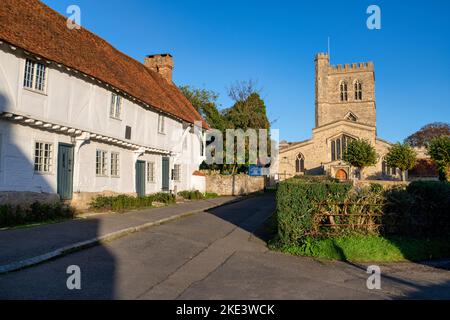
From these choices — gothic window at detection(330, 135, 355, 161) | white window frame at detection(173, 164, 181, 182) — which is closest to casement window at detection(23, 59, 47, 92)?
white window frame at detection(173, 164, 181, 182)

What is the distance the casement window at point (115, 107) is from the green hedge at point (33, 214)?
18.0ft

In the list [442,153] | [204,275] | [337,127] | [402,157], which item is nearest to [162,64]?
[204,275]

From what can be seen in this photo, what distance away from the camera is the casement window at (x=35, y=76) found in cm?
1247

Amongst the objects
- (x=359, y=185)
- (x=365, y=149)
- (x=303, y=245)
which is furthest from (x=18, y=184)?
(x=365, y=149)

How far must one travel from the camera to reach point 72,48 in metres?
15.8

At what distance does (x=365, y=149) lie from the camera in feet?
140

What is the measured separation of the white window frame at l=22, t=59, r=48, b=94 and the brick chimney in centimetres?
1742

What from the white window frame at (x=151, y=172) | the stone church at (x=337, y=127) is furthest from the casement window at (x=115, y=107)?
the stone church at (x=337, y=127)

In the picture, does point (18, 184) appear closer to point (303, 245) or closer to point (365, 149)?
point (303, 245)

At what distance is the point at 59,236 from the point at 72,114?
6.84 m

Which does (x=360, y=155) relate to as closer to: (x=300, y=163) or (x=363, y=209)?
(x=300, y=163)

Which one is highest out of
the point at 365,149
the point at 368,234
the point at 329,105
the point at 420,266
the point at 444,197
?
the point at 329,105

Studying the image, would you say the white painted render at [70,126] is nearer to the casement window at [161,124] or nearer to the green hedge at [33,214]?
the casement window at [161,124]
